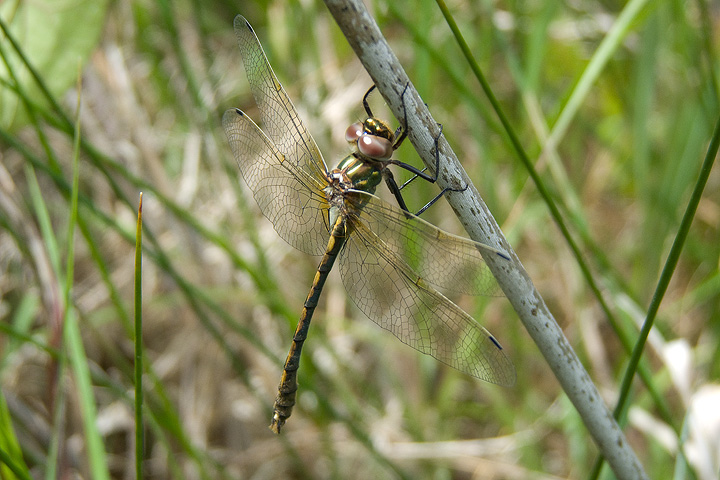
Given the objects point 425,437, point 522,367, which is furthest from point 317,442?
point 522,367

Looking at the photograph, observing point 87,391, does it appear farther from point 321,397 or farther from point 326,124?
point 326,124

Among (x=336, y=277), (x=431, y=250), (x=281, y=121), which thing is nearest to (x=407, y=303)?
(x=431, y=250)

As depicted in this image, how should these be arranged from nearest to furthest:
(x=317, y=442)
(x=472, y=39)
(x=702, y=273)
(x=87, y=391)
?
(x=87, y=391), (x=317, y=442), (x=702, y=273), (x=472, y=39)

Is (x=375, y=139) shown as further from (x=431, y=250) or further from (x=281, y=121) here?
(x=281, y=121)

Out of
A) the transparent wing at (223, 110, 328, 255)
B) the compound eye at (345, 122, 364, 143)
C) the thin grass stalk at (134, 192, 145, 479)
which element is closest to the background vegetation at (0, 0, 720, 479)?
the transparent wing at (223, 110, 328, 255)

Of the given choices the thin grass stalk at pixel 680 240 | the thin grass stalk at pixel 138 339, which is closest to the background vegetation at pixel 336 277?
the thin grass stalk at pixel 138 339

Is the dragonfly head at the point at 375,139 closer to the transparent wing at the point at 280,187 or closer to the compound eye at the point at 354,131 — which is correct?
the compound eye at the point at 354,131
